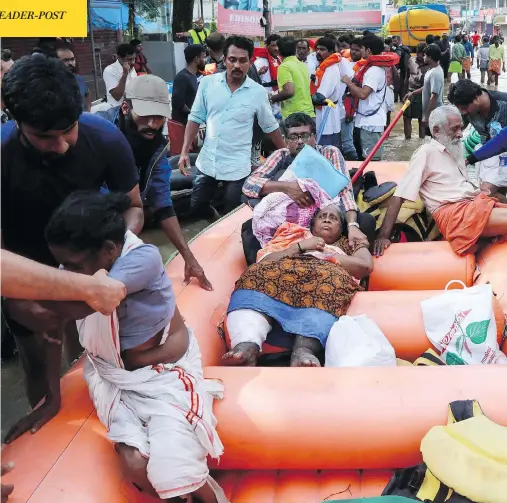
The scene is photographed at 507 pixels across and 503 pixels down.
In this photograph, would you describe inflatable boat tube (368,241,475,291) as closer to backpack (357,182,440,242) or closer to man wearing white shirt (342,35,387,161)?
backpack (357,182,440,242)

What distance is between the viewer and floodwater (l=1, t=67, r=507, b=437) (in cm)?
268

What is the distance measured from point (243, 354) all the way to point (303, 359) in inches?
9.5

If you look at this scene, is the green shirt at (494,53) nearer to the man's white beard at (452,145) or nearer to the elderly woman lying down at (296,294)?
the man's white beard at (452,145)

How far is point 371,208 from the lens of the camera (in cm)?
393

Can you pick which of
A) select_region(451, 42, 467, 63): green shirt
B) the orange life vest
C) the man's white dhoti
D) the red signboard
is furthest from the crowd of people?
select_region(451, 42, 467, 63): green shirt

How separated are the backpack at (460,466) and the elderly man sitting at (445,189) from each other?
1608 mm

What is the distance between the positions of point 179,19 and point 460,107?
8.63 meters

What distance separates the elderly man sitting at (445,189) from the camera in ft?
11.1

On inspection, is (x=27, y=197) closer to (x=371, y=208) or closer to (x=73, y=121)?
(x=73, y=121)

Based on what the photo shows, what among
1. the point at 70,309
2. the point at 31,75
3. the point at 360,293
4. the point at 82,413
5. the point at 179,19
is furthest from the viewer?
the point at 179,19

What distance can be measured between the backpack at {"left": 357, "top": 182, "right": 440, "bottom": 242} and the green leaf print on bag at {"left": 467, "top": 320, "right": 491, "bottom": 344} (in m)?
1.27

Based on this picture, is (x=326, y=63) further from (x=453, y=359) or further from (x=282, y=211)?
(x=453, y=359)

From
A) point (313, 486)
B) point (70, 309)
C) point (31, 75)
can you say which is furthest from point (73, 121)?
point (313, 486)

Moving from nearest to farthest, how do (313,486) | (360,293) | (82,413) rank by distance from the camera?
(82,413) < (313,486) < (360,293)
